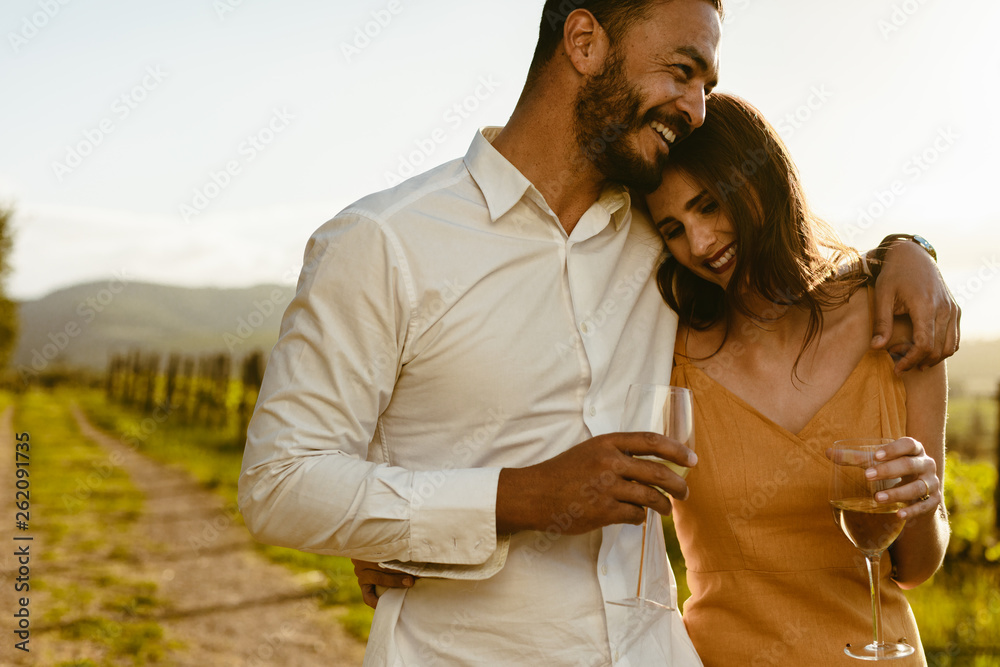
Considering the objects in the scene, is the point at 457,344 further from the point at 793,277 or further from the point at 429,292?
the point at 793,277

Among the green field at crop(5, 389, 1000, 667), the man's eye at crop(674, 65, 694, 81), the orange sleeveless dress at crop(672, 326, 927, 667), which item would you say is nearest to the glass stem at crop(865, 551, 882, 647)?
the orange sleeveless dress at crop(672, 326, 927, 667)

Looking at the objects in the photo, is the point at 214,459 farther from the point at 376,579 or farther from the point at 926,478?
the point at 926,478

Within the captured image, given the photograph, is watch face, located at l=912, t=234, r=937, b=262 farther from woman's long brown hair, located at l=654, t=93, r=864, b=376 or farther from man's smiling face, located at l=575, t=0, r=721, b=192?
man's smiling face, located at l=575, t=0, r=721, b=192

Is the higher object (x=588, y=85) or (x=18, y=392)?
(x=588, y=85)

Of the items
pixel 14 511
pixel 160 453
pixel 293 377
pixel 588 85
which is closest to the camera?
pixel 293 377

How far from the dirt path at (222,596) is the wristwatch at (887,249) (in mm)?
4771

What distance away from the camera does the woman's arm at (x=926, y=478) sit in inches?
69.6

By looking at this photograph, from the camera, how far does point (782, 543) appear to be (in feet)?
7.24

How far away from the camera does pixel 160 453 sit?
14453 mm

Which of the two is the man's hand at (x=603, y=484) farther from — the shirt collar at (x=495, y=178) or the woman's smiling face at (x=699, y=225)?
the woman's smiling face at (x=699, y=225)

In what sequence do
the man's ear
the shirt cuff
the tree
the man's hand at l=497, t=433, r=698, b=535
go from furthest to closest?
the tree → the man's ear → the shirt cuff → the man's hand at l=497, t=433, r=698, b=535

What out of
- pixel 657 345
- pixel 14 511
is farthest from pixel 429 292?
pixel 14 511

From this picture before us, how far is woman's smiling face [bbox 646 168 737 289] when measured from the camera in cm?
233

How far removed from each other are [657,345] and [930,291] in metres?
0.72
